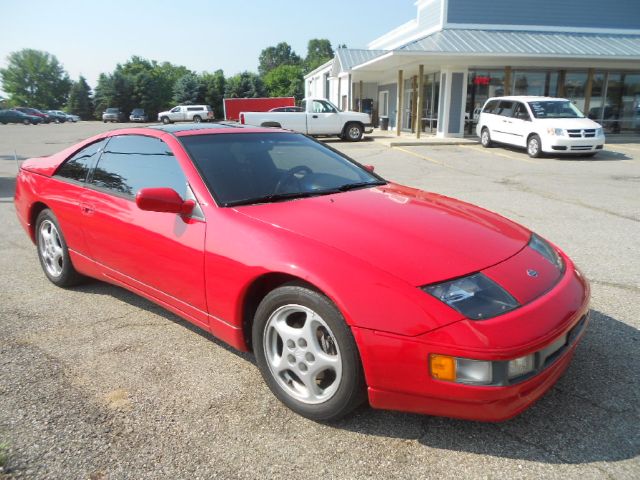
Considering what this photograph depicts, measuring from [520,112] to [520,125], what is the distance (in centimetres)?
43

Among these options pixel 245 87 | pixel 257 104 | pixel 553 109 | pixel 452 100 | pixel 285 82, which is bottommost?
pixel 553 109

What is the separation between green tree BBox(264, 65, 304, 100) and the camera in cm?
8062

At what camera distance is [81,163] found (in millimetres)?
3969

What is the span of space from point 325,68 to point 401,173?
92.7 feet

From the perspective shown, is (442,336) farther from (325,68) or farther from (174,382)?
(325,68)

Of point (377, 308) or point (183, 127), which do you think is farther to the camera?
point (183, 127)

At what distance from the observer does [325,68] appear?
37656 mm

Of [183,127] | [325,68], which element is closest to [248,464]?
[183,127]

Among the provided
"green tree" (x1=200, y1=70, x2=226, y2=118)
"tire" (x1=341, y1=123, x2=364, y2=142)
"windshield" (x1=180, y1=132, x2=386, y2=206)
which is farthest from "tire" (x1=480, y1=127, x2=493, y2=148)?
"green tree" (x1=200, y1=70, x2=226, y2=118)

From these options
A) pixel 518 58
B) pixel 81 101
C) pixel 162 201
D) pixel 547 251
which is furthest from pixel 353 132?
pixel 81 101

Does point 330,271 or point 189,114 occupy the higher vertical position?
point 189,114

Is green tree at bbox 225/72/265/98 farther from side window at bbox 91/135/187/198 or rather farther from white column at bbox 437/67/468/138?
side window at bbox 91/135/187/198

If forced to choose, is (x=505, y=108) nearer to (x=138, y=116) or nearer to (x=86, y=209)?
(x=86, y=209)

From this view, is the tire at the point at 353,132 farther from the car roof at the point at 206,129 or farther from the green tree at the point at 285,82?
the green tree at the point at 285,82
